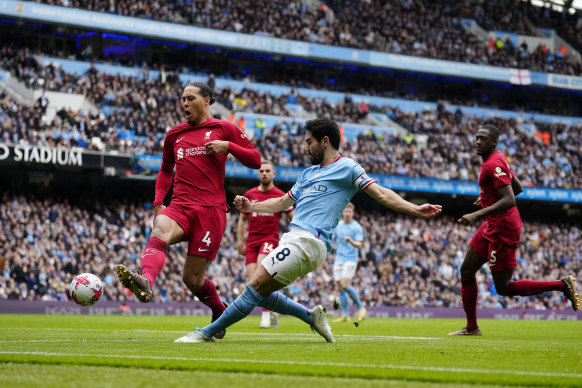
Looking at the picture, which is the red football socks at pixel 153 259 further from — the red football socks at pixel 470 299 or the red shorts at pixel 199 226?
the red football socks at pixel 470 299

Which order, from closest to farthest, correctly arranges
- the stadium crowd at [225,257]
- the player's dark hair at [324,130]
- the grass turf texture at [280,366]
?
1. the grass turf texture at [280,366]
2. the player's dark hair at [324,130]
3. the stadium crowd at [225,257]

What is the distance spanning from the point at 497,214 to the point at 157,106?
82.2 feet

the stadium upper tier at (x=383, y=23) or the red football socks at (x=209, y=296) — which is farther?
the stadium upper tier at (x=383, y=23)

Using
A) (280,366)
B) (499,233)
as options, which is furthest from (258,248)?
(280,366)

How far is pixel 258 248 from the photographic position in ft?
48.3

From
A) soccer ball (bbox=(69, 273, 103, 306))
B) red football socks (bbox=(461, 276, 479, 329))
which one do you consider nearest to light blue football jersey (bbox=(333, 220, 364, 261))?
red football socks (bbox=(461, 276, 479, 329))

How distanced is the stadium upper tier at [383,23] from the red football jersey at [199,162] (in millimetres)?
28714

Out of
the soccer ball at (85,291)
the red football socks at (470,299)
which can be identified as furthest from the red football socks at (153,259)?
the red football socks at (470,299)

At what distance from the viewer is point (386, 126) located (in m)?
41.5

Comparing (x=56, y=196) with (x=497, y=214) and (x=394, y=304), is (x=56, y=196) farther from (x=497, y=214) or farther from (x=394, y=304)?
(x=497, y=214)

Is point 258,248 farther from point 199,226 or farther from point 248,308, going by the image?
point 248,308

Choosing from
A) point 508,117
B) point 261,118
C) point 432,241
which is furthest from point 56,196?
point 508,117

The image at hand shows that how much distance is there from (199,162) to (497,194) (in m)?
4.29

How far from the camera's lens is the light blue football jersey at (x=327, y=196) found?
800 centimetres
